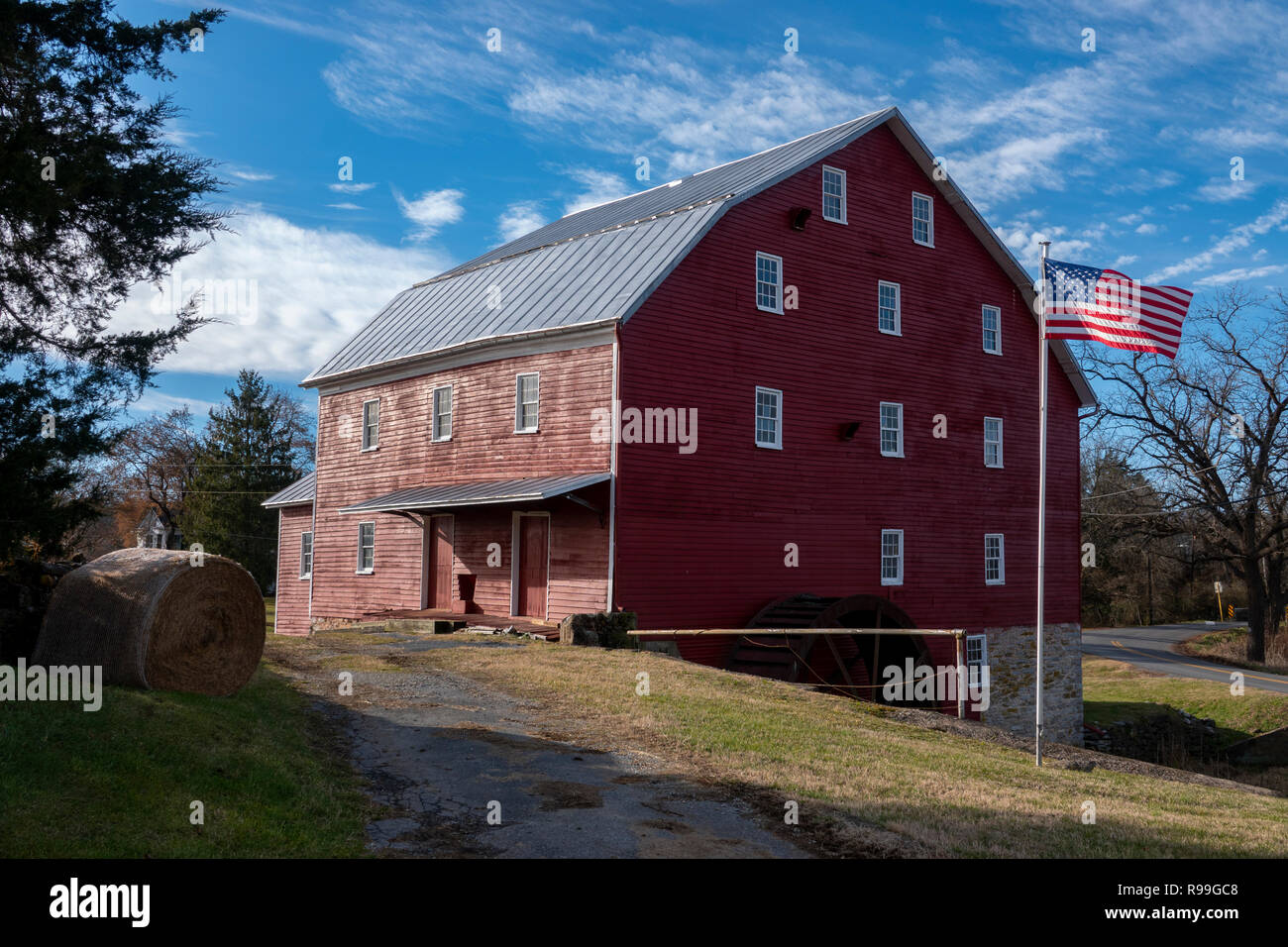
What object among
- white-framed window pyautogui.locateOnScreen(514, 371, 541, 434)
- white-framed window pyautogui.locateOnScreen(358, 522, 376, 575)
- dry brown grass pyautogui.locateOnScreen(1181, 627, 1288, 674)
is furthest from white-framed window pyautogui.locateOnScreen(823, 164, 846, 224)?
dry brown grass pyautogui.locateOnScreen(1181, 627, 1288, 674)

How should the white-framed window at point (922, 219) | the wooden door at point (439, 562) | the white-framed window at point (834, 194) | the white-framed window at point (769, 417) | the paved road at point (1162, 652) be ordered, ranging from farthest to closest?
1. the paved road at point (1162, 652)
2. the white-framed window at point (922, 219)
3. the wooden door at point (439, 562)
4. the white-framed window at point (834, 194)
5. the white-framed window at point (769, 417)

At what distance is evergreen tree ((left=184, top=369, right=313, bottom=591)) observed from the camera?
52.7 m

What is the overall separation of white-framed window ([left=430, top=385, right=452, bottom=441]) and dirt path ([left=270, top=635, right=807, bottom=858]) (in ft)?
40.2

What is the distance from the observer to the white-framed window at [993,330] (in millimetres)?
29719

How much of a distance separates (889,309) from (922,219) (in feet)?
9.97

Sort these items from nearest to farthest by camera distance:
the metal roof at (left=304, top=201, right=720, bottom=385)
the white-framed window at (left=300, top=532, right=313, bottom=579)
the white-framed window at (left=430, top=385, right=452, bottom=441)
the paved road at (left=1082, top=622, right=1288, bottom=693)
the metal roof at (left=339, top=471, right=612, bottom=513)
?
the metal roof at (left=339, top=471, right=612, bottom=513)
the metal roof at (left=304, top=201, right=720, bottom=385)
the white-framed window at (left=430, top=385, right=452, bottom=441)
the white-framed window at (left=300, top=532, right=313, bottom=579)
the paved road at (left=1082, top=622, right=1288, bottom=693)

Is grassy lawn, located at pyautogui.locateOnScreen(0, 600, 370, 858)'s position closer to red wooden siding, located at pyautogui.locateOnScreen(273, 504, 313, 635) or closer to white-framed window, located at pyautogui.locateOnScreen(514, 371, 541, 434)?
white-framed window, located at pyautogui.locateOnScreen(514, 371, 541, 434)

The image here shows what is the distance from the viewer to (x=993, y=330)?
29922mm

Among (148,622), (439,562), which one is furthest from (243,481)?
(148,622)

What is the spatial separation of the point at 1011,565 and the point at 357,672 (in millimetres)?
20099

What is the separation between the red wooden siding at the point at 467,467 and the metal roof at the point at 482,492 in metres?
0.34

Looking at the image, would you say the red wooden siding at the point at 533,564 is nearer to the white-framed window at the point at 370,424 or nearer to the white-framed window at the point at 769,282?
the white-framed window at the point at 769,282
